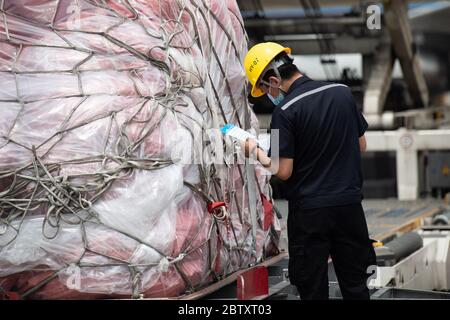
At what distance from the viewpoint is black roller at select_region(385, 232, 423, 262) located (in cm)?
543

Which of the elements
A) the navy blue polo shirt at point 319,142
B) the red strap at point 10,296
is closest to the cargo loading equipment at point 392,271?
the navy blue polo shirt at point 319,142

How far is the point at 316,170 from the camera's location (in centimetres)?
339

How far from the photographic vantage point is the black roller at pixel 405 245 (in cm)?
543

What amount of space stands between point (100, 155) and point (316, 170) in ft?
2.99

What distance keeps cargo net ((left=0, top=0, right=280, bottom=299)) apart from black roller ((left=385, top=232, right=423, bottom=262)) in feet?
7.03

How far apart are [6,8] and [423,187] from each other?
491 inches

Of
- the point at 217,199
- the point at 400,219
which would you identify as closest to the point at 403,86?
the point at 400,219

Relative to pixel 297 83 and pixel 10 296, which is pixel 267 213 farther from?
pixel 10 296

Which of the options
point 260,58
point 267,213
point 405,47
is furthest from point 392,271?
point 405,47

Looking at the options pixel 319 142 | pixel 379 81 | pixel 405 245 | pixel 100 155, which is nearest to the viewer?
pixel 100 155

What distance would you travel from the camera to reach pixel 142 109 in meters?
3.35

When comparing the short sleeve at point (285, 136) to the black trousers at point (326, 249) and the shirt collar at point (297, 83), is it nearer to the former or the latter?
the shirt collar at point (297, 83)
